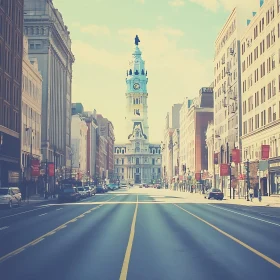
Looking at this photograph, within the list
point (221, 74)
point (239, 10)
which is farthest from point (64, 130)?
point (239, 10)

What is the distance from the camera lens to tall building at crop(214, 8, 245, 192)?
305 feet

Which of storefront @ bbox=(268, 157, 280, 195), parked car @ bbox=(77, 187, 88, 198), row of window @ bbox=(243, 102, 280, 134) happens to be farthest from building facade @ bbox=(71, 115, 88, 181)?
storefront @ bbox=(268, 157, 280, 195)

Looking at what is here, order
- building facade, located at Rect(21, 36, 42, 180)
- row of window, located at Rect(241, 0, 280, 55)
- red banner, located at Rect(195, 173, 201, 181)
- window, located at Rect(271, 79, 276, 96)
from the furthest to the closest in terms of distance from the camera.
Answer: red banner, located at Rect(195, 173, 201, 181) → building facade, located at Rect(21, 36, 42, 180) → row of window, located at Rect(241, 0, 280, 55) → window, located at Rect(271, 79, 276, 96)

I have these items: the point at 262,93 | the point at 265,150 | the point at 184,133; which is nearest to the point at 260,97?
the point at 262,93

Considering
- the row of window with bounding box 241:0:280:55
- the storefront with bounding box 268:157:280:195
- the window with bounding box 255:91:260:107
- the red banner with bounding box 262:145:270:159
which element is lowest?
the storefront with bounding box 268:157:280:195

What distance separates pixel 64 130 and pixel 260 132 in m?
71.9

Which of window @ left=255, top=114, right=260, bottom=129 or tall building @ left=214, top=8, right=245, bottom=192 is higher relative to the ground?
tall building @ left=214, top=8, right=245, bottom=192

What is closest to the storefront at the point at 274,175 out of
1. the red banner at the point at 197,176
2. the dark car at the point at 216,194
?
the dark car at the point at 216,194

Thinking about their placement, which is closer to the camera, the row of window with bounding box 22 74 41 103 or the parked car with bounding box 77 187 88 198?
the parked car with bounding box 77 187 88 198

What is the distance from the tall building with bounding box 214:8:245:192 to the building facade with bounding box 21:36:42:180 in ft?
108

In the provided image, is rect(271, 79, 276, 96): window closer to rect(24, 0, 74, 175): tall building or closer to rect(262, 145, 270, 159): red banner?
rect(262, 145, 270, 159): red banner

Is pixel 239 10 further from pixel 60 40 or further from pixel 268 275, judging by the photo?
pixel 268 275

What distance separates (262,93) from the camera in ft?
250

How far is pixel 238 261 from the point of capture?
15547 millimetres
